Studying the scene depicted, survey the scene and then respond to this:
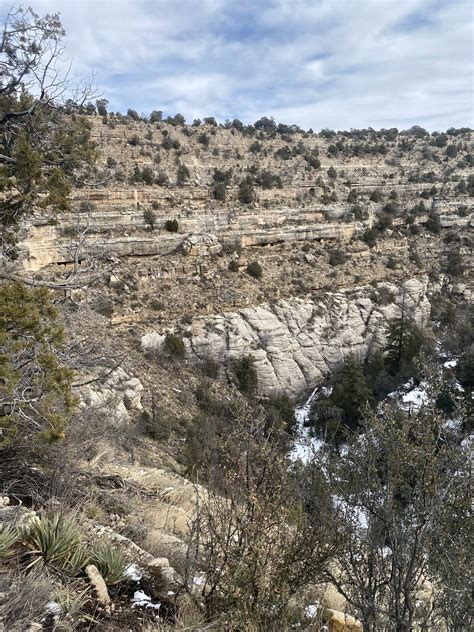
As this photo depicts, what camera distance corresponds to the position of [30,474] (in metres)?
4.68

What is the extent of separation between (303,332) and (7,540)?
2094cm

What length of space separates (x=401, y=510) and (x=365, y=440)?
69 centimetres

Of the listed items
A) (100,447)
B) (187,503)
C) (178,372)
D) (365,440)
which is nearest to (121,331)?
(178,372)

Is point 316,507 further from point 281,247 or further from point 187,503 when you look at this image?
point 281,247

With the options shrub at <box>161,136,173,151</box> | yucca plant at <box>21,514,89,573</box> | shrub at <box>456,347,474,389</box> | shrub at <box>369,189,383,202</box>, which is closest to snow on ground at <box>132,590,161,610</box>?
yucca plant at <box>21,514,89,573</box>

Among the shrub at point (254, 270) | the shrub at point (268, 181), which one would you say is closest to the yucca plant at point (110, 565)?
the shrub at point (254, 270)

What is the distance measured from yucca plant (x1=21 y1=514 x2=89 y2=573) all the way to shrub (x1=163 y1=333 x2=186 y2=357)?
15757 millimetres

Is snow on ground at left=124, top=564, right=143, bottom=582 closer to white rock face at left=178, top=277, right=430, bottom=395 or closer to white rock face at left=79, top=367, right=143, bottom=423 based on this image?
white rock face at left=79, top=367, right=143, bottom=423

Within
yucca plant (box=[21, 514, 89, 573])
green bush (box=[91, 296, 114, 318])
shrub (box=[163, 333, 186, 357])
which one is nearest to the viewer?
yucca plant (box=[21, 514, 89, 573])

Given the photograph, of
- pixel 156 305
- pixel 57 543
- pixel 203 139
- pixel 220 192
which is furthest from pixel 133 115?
pixel 57 543

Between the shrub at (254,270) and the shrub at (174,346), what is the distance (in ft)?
22.5

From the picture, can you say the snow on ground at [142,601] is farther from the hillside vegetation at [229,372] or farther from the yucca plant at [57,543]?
the yucca plant at [57,543]

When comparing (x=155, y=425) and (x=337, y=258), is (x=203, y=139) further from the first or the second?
(x=155, y=425)

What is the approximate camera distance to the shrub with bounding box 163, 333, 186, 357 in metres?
19.0
